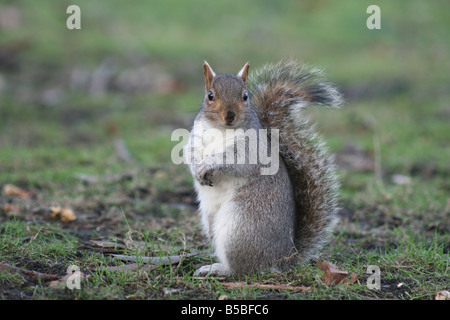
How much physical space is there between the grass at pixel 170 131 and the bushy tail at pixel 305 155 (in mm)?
213

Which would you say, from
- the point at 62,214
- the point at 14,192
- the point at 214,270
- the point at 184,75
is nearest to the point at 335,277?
the point at 214,270

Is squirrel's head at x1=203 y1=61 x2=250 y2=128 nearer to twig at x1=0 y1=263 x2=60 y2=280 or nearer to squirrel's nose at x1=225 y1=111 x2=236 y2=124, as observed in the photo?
squirrel's nose at x1=225 y1=111 x2=236 y2=124

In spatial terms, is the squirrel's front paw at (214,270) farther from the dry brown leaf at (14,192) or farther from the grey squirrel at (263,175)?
the dry brown leaf at (14,192)

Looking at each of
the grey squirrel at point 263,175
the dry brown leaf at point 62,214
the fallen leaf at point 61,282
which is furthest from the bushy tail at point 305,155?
the dry brown leaf at point 62,214

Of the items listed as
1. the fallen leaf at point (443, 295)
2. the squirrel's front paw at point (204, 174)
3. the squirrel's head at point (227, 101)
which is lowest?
the fallen leaf at point (443, 295)

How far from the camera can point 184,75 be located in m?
7.67

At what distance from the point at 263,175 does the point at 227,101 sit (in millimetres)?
391

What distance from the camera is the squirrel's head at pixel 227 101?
266cm

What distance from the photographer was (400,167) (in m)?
4.76

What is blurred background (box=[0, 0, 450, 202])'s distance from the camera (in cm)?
498

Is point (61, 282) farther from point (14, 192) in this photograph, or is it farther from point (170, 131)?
point (170, 131)

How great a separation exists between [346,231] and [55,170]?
7.67 feet

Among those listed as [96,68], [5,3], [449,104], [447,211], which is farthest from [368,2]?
[447,211]

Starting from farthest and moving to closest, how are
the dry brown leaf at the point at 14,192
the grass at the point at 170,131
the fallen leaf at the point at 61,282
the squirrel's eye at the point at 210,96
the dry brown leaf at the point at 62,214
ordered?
the dry brown leaf at the point at 14,192, the dry brown leaf at the point at 62,214, the squirrel's eye at the point at 210,96, the grass at the point at 170,131, the fallen leaf at the point at 61,282
